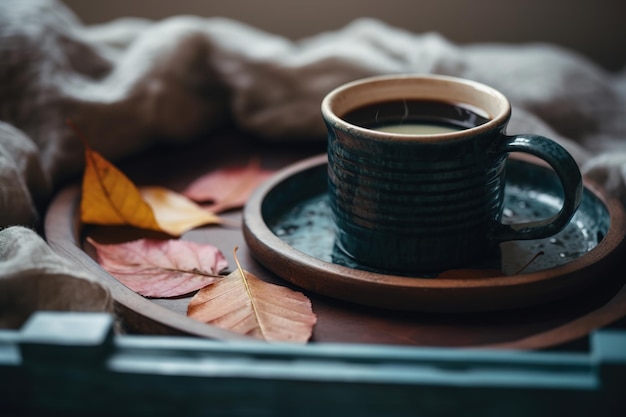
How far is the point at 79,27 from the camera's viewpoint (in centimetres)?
71

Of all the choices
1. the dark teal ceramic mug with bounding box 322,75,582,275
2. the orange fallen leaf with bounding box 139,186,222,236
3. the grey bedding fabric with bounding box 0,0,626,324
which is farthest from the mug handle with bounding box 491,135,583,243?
the orange fallen leaf with bounding box 139,186,222,236

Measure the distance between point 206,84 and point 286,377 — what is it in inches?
17.8

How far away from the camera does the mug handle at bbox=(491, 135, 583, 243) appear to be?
418 mm

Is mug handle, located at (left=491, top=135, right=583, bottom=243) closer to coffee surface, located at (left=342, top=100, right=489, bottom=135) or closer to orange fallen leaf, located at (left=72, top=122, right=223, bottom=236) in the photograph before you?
coffee surface, located at (left=342, top=100, right=489, bottom=135)

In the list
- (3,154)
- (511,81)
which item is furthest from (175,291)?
(511,81)

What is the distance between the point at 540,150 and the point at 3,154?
1.16 ft

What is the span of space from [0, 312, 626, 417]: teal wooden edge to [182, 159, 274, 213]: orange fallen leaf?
0.88 ft

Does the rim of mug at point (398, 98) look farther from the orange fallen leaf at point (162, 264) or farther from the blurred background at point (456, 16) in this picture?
the blurred background at point (456, 16)

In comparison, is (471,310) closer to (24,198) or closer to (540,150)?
(540,150)

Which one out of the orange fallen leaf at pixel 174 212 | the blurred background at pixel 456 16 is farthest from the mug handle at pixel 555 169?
the blurred background at pixel 456 16

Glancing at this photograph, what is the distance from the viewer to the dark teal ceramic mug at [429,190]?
42cm

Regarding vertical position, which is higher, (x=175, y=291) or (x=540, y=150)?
(x=540, y=150)

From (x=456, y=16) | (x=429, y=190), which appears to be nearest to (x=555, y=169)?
(x=429, y=190)

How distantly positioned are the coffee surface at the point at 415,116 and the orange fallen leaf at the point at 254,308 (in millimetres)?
134
